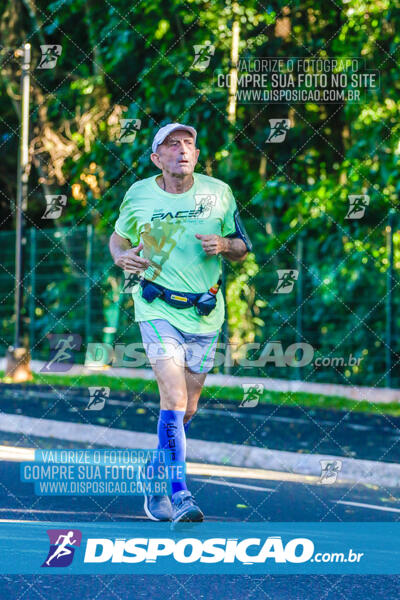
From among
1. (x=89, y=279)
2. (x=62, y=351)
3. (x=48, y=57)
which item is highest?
(x=48, y=57)

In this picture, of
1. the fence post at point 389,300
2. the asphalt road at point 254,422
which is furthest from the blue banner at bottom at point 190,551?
the fence post at point 389,300

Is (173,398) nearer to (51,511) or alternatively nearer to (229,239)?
(229,239)

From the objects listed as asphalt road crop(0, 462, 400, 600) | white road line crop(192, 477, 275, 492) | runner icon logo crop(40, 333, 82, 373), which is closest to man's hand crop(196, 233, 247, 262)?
asphalt road crop(0, 462, 400, 600)

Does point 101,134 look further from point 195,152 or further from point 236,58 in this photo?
point 195,152

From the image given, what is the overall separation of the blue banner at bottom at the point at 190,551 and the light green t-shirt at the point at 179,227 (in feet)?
3.70

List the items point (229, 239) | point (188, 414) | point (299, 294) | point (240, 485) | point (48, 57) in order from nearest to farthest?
point (229, 239)
point (188, 414)
point (240, 485)
point (48, 57)
point (299, 294)

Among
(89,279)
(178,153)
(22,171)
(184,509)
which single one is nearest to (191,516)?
(184,509)

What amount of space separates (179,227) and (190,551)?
157 centimetres

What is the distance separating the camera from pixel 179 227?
5.65 meters

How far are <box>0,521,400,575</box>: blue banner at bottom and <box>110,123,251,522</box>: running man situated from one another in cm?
28

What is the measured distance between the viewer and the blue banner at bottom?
5430 mm

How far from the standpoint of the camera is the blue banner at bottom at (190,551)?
5.43m

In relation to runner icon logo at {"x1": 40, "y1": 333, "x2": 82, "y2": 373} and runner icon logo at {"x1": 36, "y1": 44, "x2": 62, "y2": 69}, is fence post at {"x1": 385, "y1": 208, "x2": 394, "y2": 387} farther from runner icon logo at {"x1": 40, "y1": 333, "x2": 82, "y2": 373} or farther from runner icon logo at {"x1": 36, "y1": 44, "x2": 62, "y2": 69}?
runner icon logo at {"x1": 40, "y1": 333, "x2": 82, "y2": 373}

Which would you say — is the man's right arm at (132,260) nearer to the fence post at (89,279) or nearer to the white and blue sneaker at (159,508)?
the white and blue sneaker at (159,508)
